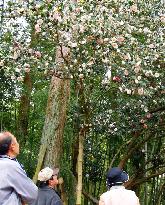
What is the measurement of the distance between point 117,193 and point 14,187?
3.04 ft

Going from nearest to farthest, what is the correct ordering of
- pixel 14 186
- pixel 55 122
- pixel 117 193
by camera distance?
pixel 14 186, pixel 117 193, pixel 55 122

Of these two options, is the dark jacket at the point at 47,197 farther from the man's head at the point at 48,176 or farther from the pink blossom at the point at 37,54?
the pink blossom at the point at 37,54

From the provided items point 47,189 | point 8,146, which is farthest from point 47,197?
point 8,146

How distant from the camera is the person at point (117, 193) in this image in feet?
13.3

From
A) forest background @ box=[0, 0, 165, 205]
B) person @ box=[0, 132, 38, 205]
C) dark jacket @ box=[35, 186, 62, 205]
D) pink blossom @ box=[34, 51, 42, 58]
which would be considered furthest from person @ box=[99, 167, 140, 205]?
pink blossom @ box=[34, 51, 42, 58]

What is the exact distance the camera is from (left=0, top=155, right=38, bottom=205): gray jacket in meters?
3.67

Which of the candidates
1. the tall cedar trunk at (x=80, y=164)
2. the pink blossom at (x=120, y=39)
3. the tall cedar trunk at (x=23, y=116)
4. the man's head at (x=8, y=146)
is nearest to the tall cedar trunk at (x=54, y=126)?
the tall cedar trunk at (x=80, y=164)

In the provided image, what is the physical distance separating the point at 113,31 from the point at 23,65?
1401 millimetres

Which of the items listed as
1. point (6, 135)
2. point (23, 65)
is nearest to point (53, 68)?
point (23, 65)

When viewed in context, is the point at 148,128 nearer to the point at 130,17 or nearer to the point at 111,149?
the point at 130,17

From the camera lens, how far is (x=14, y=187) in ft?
12.0

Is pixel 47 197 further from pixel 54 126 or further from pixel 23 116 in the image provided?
pixel 23 116

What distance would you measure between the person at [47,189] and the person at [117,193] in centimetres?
142

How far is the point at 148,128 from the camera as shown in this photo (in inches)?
351
